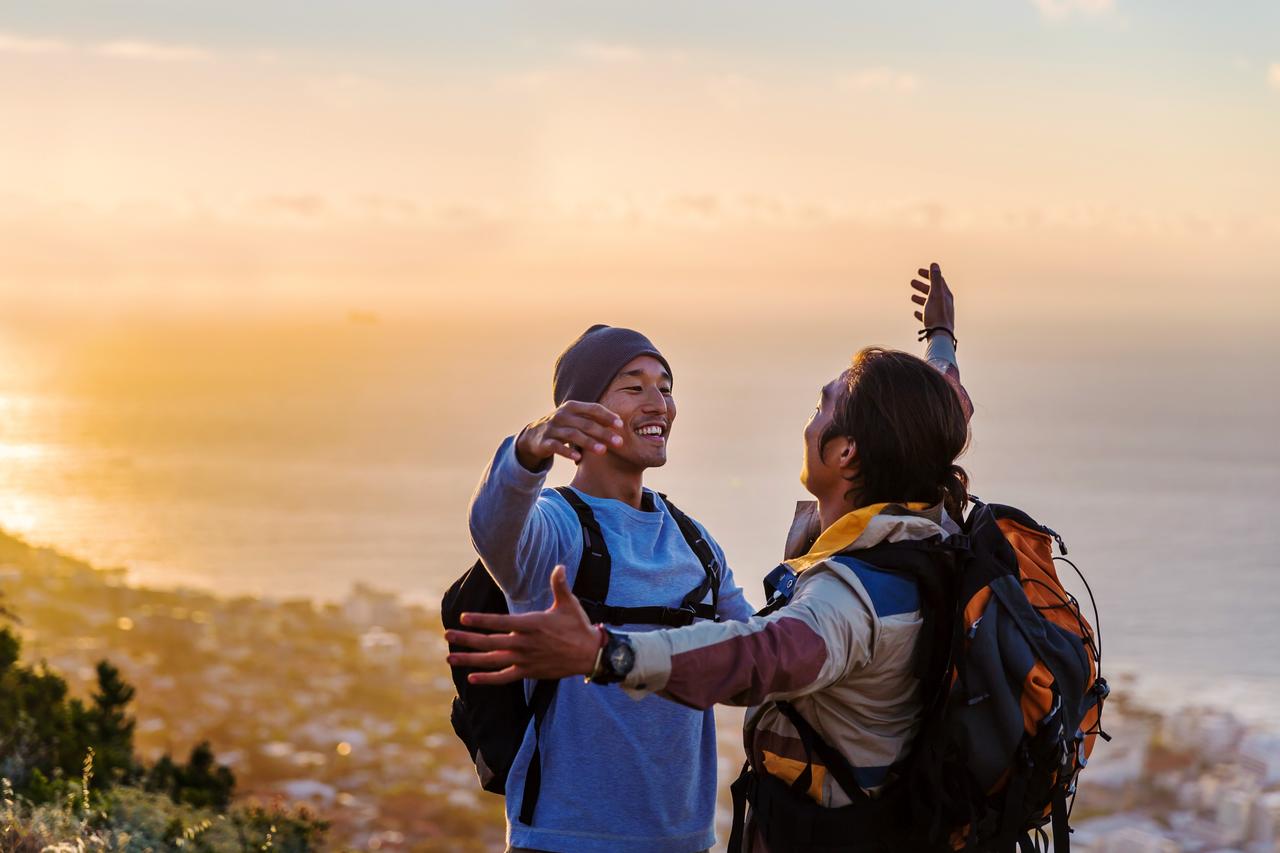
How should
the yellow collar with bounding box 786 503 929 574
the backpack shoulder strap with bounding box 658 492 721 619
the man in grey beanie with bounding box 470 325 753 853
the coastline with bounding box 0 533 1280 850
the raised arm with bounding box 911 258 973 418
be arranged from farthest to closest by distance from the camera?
the coastline with bounding box 0 533 1280 850 → the raised arm with bounding box 911 258 973 418 → the backpack shoulder strap with bounding box 658 492 721 619 → the man in grey beanie with bounding box 470 325 753 853 → the yellow collar with bounding box 786 503 929 574

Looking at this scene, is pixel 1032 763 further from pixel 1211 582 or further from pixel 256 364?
pixel 256 364

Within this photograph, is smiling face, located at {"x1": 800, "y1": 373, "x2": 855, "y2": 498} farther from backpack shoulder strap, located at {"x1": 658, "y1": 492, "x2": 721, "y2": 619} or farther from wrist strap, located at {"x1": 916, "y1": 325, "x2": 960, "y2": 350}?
wrist strap, located at {"x1": 916, "y1": 325, "x2": 960, "y2": 350}

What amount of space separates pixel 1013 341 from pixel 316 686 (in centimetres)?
13313

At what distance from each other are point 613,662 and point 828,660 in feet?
1.41

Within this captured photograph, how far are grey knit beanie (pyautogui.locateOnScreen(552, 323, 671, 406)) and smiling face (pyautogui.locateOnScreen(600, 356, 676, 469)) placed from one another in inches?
1.0

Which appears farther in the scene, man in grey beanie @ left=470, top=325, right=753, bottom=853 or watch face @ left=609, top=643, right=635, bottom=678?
man in grey beanie @ left=470, top=325, right=753, bottom=853

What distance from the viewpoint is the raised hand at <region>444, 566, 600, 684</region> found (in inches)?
86.3

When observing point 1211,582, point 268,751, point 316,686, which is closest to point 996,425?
point 1211,582

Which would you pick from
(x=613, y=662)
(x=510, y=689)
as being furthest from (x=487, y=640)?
(x=510, y=689)

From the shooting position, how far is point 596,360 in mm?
3590

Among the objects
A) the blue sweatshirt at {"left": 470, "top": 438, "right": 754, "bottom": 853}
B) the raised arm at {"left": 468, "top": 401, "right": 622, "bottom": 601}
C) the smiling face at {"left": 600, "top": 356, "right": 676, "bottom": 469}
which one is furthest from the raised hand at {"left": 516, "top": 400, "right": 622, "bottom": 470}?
the smiling face at {"left": 600, "top": 356, "right": 676, "bottom": 469}

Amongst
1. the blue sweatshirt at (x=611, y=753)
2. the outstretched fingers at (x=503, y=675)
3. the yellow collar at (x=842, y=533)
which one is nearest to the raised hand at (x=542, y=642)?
the outstretched fingers at (x=503, y=675)

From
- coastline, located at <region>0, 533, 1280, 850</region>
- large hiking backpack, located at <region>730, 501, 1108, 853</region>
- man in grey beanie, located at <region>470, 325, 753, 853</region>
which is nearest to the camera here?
large hiking backpack, located at <region>730, 501, 1108, 853</region>

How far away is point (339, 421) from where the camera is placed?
120938 millimetres
